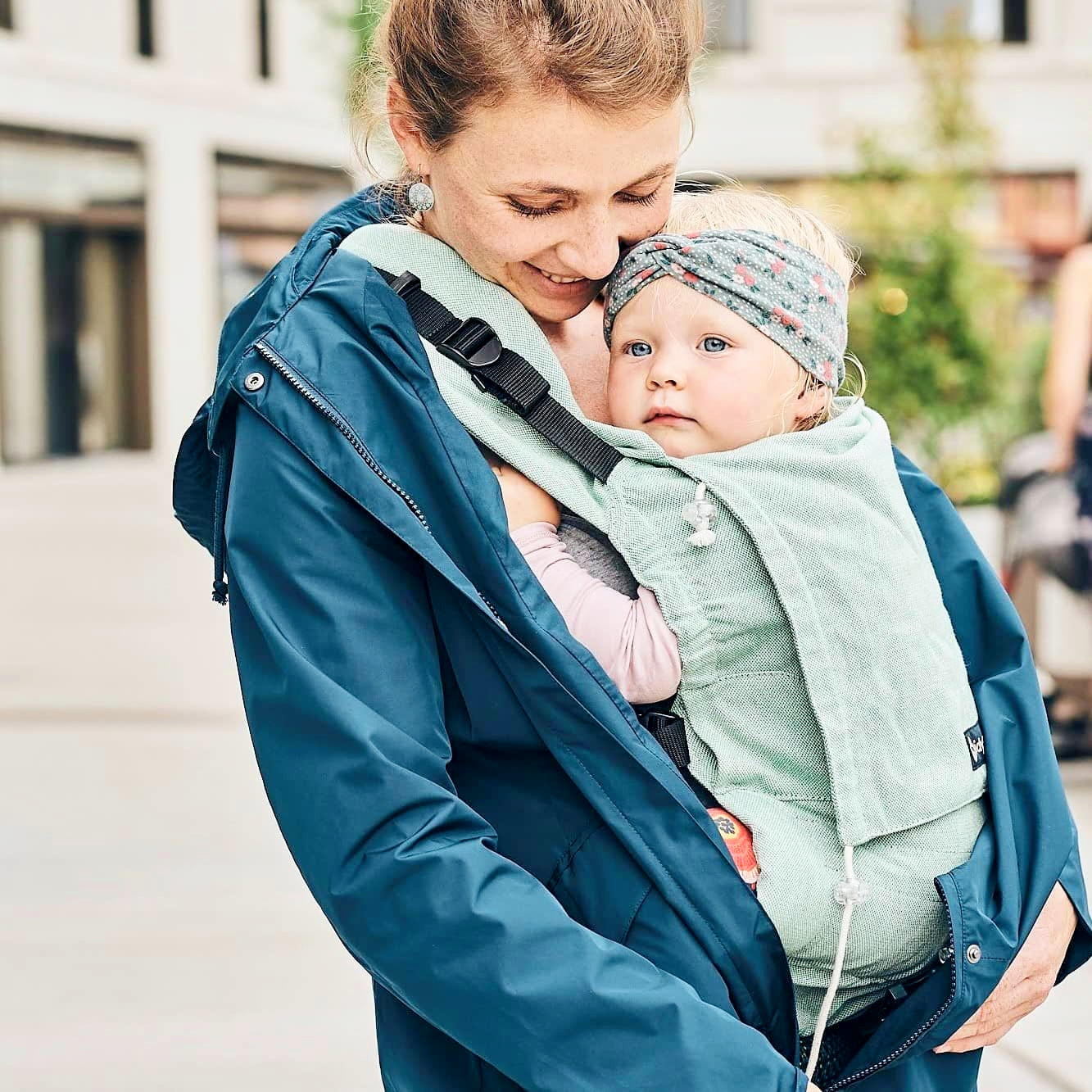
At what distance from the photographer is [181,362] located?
20.1 metres

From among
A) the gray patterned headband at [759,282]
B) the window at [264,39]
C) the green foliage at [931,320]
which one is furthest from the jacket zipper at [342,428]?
the window at [264,39]

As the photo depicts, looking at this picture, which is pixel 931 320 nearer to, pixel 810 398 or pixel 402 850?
pixel 810 398

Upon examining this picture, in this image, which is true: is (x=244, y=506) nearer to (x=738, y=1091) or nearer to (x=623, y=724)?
(x=623, y=724)

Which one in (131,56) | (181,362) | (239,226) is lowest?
(181,362)

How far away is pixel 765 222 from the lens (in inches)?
69.4

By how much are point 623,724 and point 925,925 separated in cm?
41

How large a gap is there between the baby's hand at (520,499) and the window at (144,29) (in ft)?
63.7

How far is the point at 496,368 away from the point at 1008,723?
2.25 feet

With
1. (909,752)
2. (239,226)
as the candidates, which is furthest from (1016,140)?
(909,752)

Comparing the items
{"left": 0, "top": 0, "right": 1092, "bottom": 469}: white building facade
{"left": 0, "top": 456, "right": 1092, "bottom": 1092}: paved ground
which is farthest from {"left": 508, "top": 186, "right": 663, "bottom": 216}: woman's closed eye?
{"left": 0, "top": 0, "right": 1092, "bottom": 469}: white building facade

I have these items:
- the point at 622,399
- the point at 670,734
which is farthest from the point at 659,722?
the point at 622,399

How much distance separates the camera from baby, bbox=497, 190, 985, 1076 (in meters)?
1.57

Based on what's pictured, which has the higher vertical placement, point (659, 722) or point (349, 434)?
point (349, 434)

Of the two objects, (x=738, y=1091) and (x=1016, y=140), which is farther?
(x=1016, y=140)
